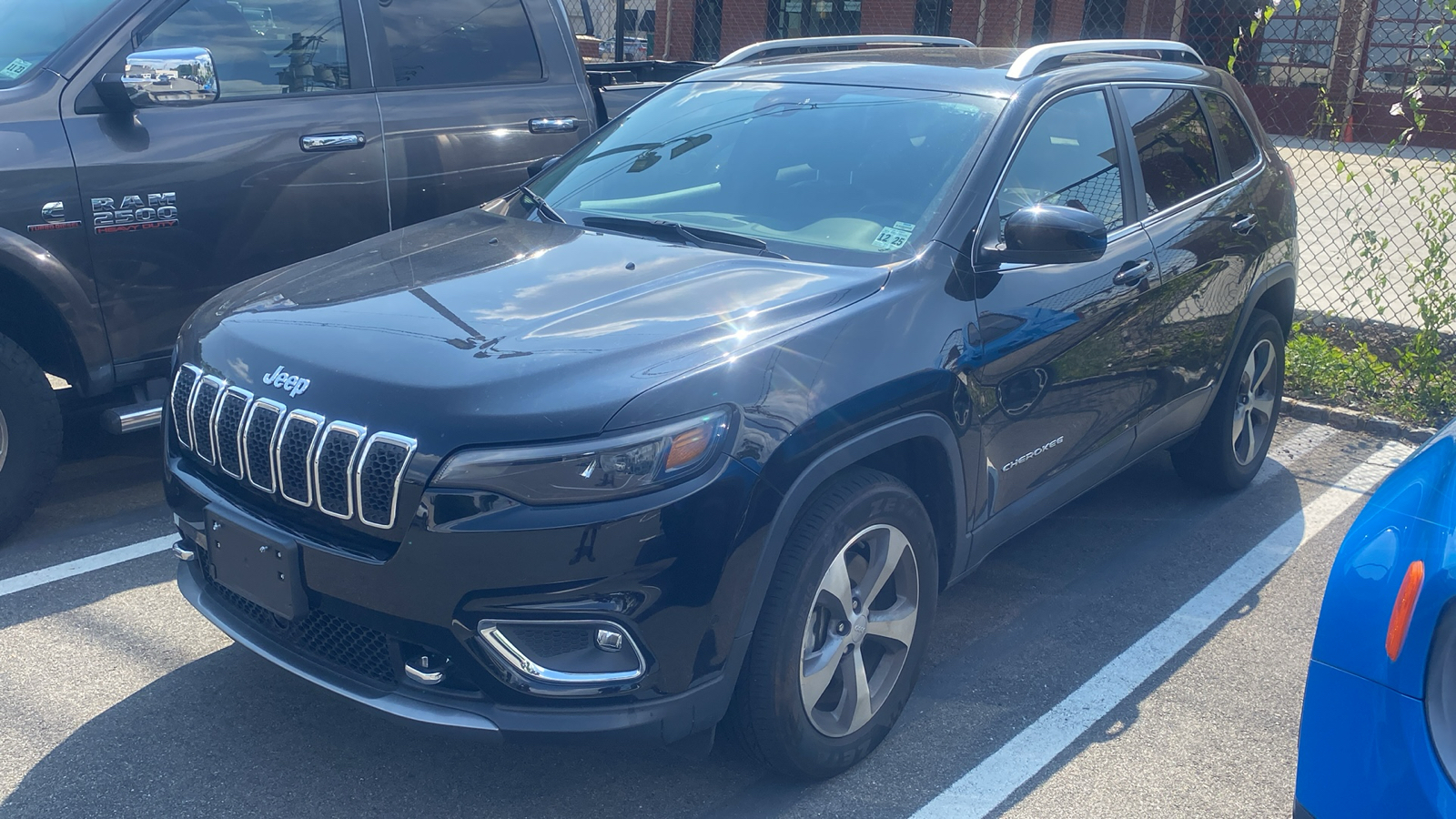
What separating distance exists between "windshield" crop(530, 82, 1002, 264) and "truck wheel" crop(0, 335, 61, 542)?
1.77 metres

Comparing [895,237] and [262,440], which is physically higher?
[895,237]

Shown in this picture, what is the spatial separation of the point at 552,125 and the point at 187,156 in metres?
1.57

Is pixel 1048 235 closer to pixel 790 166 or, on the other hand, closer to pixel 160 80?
pixel 790 166

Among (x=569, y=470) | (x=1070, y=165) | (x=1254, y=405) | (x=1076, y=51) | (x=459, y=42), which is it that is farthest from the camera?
(x=459, y=42)

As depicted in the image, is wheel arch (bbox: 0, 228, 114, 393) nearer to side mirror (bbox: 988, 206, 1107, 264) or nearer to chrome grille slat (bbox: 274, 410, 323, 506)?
chrome grille slat (bbox: 274, 410, 323, 506)

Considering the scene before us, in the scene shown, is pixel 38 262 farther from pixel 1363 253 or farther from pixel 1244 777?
pixel 1363 253

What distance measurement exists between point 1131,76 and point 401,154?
2767 mm

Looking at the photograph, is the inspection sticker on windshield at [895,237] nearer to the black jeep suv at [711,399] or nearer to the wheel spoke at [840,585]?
the black jeep suv at [711,399]

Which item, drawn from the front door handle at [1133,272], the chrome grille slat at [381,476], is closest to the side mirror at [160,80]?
the chrome grille slat at [381,476]

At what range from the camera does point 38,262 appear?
13.0 feet

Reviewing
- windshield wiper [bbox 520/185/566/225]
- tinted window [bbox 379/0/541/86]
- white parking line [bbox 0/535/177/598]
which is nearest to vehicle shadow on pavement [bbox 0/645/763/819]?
white parking line [bbox 0/535/177/598]

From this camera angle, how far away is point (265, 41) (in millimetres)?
4656

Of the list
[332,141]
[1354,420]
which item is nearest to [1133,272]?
[332,141]

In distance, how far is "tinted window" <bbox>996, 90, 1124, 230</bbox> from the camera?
3602mm
